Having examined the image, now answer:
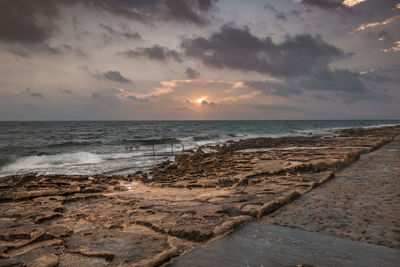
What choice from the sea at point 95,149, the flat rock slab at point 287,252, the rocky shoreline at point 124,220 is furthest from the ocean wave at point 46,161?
the flat rock slab at point 287,252

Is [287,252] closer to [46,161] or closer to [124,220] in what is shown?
[124,220]

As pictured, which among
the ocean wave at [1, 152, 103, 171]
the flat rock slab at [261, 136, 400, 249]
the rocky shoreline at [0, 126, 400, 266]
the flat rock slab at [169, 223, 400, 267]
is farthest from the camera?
the ocean wave at [1, 152, 103, 171]

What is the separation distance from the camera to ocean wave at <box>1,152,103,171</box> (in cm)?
1564

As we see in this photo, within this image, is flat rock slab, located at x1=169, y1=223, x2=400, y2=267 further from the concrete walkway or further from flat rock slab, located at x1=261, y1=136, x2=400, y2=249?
flat rock slab, located at x1=261, y1=136, x2=400, y2=249

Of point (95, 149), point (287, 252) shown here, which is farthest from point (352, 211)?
point (95, 149)

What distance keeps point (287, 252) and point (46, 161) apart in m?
19.0

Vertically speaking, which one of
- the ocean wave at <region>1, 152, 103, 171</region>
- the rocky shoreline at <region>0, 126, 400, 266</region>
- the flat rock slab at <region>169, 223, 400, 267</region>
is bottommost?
the ocean wave at <region>1, 152, 103, 171</region>

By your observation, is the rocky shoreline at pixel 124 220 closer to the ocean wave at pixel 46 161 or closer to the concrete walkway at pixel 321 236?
the concrete walkway at pixel 321 236

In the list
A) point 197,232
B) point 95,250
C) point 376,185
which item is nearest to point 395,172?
point 376,185

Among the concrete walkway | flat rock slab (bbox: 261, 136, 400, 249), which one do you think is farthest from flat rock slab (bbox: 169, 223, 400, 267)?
flat rock slab (bbox: 261, 136, 400, 249)

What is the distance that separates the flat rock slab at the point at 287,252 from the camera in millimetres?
2670

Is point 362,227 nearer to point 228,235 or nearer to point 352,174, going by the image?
point 228,235

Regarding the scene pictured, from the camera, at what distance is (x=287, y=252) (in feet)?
9.48

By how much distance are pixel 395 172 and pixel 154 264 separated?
782 cm
